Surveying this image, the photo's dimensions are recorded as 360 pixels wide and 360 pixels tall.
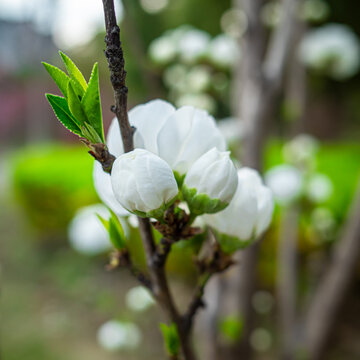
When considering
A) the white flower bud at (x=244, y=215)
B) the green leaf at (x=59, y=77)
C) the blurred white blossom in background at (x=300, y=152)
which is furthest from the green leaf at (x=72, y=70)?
the blurred white blossom in background at (x=300, y=152)

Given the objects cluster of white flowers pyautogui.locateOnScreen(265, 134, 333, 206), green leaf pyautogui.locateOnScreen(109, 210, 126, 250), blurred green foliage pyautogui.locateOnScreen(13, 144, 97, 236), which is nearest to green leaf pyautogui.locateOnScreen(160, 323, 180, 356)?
green leaf pyautogui.locateOnScreen(109, 210, 126, 250)

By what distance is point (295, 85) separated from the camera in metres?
0.83

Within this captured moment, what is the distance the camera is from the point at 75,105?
0.57ft

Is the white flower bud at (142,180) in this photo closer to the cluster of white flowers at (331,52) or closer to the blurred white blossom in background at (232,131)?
the blurred white blossom in background at (232,131)

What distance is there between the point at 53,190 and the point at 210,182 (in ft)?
7.65

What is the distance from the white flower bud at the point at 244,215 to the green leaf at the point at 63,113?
0.10 metres

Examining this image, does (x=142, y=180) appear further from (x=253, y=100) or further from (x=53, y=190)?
(x=53, y=190)

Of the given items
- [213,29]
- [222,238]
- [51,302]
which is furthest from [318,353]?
[213,29]

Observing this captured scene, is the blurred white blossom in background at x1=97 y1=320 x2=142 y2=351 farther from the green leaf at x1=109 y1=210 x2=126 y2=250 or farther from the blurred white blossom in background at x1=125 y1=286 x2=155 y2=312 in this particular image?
the green leaf at x1=109 y1=210 x2=126 y2=250

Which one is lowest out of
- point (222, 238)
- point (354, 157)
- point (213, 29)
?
point (354, 157)

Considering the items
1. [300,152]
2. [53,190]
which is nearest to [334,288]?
[300,152]

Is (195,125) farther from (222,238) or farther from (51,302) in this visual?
(51,302)

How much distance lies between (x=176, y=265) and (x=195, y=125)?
1655 mm

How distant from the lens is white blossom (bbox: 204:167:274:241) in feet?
0.75
